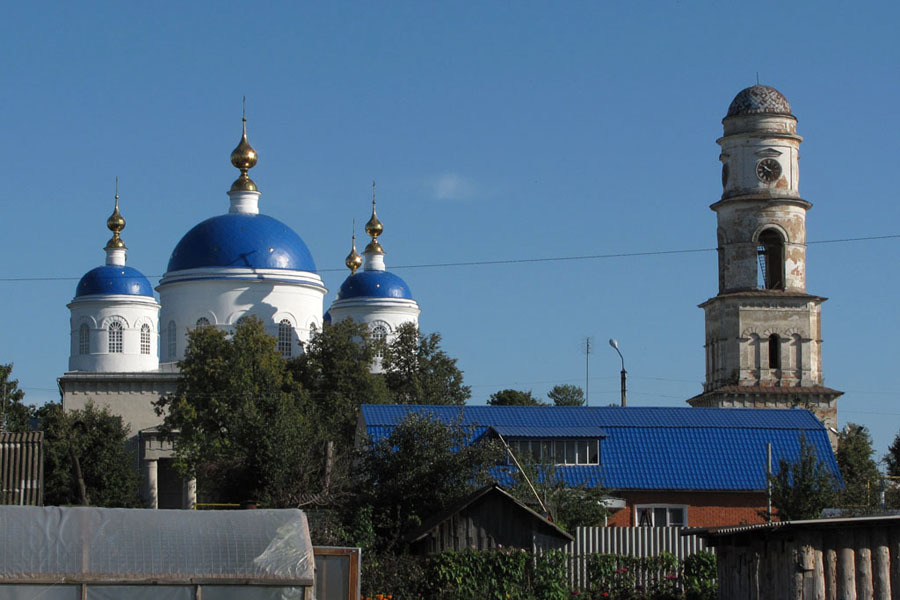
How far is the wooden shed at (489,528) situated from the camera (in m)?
22.0

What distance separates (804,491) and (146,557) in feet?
45.3

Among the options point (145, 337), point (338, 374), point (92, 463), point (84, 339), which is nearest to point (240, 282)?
point (145, 337)

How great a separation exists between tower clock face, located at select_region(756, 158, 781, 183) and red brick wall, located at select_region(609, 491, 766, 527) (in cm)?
2000

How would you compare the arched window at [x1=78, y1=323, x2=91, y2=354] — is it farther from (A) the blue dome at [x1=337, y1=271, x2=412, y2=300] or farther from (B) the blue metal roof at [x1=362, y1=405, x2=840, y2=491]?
(B) the blue metal roof at [x1=362, y1=405, x2=840, y2=491]

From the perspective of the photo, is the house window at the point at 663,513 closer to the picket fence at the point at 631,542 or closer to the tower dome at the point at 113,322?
the picket fence at the point at 631,542

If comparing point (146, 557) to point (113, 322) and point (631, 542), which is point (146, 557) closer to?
point (631, 542)

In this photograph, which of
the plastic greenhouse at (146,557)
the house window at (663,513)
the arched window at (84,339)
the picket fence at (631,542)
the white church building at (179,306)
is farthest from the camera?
the arched window at (84,339)

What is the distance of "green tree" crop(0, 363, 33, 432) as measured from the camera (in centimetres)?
5409

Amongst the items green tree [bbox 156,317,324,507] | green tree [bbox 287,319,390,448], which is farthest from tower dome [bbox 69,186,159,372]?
green tree [bbox 287,319,390,448]

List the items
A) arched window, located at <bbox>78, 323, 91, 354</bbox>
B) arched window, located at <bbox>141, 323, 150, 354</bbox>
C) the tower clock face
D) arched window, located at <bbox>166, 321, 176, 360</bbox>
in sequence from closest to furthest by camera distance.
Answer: the tower clock face, arched window, located at <bbox>166, 321, 176, 360</bbox>, arched window, located at <bbox>78, 323, 91, 354</bbox>, arched window, located at <bbox>141, 323, 150, 354</bbox>

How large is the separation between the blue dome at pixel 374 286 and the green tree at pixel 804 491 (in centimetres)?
3809

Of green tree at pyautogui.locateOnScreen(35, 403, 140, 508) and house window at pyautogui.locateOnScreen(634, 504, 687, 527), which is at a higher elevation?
green tree at pyautogui.locateOnScreen(35, 403, 140, 508)

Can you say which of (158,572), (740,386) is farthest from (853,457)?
(158,572)

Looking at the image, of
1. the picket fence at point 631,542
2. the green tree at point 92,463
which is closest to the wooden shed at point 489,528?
the picket fence at point 631,542
